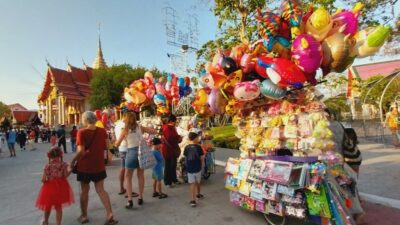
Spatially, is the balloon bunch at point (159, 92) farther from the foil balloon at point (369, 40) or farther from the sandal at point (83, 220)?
the foil balloon at point (369, 40)

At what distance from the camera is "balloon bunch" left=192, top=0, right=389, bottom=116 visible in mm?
4449

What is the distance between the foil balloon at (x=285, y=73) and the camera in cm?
468

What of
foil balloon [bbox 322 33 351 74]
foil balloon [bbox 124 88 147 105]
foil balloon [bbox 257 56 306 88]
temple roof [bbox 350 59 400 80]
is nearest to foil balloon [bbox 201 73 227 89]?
foil balloon [bbox 257 56 306 88]

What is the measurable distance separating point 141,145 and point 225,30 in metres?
9.81

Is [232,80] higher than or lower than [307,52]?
lower

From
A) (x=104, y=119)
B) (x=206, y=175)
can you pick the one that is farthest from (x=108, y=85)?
(x=206, y=175)

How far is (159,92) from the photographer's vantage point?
9328 mm

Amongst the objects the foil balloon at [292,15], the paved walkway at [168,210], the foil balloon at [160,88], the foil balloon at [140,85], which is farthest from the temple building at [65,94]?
the foil balloon at [292,15]

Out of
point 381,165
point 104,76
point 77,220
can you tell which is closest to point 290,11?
point 77,220

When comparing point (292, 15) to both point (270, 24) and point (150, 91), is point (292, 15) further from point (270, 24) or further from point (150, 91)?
point (150, 91)

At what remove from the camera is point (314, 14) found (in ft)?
15.1

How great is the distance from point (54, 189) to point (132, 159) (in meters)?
1.44

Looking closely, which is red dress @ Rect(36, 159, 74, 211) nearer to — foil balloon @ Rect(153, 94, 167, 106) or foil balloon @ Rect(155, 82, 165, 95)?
foil balloon @ Rect(153, 94, 167, 106)

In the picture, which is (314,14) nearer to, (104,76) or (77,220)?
(77,220)
